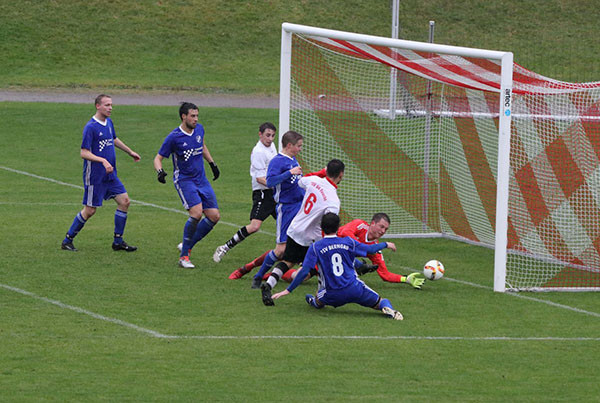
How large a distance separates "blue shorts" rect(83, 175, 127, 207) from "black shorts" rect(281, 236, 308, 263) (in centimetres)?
307

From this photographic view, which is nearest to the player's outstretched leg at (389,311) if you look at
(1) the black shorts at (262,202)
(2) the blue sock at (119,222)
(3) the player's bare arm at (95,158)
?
(1) the black shorts at (262,202)

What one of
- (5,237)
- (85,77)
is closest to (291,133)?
(5,237)

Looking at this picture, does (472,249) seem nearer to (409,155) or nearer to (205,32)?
(409,155)

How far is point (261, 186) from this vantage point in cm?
1209

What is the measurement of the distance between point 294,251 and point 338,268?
119 cm

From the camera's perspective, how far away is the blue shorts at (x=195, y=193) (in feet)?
39.7

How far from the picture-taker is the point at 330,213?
9789 mm

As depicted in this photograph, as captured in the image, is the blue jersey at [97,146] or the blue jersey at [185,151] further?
the blue jersey at [97,146]

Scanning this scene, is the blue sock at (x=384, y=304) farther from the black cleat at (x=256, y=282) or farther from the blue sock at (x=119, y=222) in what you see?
the blue sock at (x=119, y=222)

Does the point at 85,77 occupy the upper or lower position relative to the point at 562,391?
upper

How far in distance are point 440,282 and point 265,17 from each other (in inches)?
1170

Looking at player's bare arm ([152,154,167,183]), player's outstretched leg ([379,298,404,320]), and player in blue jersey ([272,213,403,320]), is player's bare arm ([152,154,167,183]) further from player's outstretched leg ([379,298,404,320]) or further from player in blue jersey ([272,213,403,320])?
player's outstretched leg ([379,298,404,320])

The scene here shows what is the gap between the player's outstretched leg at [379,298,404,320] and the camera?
977 centimetres

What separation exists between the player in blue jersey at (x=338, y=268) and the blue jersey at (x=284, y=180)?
1332 mm
